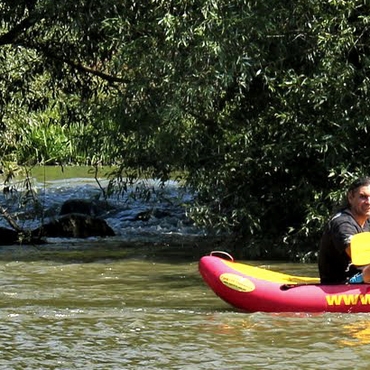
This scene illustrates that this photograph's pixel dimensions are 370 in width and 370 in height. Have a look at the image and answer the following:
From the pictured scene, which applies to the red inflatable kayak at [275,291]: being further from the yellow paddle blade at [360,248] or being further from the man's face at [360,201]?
the man's face at [360,201]

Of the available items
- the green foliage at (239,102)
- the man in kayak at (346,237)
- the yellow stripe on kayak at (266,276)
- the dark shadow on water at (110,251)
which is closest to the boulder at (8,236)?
the dark shadow on water at (110,251)

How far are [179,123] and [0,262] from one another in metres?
2.59

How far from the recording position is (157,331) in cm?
800

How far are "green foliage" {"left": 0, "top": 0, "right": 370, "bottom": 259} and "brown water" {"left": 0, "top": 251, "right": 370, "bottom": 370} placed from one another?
1745mm

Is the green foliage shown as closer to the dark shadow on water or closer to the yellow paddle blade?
the dark shadow on water

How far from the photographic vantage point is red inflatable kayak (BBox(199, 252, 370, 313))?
8539 mm

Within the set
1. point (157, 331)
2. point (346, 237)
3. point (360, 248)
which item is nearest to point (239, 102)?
point (346, 237)

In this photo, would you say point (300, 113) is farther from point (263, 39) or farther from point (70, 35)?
point (70, 35)

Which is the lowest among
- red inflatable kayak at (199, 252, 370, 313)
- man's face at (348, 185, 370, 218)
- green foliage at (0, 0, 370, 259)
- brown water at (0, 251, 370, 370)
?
brown water at (0, 251, 370, 370)

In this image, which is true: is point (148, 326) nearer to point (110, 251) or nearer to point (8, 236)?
point (110, 251)

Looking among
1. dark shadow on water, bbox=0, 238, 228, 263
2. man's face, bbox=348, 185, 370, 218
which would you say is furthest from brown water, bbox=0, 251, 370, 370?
dark shadow on water, bbox=0, 238, 228, 263

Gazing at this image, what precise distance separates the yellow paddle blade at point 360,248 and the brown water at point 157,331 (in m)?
0.43

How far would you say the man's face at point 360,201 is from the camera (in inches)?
336

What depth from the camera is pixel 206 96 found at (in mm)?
11094
